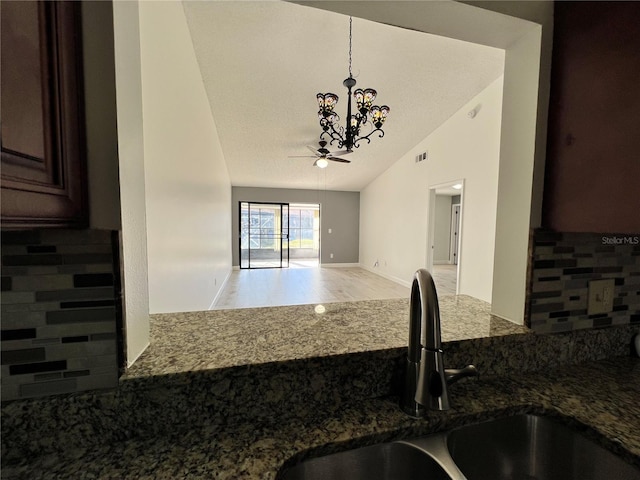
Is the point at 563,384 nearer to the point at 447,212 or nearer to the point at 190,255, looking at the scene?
the point at 190,255

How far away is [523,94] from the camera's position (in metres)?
0.84

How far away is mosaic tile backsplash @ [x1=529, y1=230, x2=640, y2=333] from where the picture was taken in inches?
33.2

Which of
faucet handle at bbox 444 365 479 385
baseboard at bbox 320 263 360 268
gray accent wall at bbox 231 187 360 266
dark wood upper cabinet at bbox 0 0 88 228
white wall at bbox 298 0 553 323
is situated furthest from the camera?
baseboard at bbox 320 263 360 268

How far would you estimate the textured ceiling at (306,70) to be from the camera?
2449mm

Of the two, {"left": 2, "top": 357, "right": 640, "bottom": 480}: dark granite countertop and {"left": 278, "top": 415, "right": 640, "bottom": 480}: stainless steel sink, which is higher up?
{"left": 2, "top": 357, "right": 640, "bottom": 480}: dark granite countertop

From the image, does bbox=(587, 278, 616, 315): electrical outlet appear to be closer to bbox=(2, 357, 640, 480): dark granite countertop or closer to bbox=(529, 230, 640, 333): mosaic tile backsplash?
bbox=(529, 230, 640, 333): mosaic tile backsplash

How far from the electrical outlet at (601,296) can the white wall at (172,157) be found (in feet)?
6.62

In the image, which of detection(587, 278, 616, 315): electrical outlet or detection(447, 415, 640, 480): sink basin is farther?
detection(587, 278, 616, 315): electrical outlet

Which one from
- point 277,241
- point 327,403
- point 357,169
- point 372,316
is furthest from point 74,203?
point 277,241

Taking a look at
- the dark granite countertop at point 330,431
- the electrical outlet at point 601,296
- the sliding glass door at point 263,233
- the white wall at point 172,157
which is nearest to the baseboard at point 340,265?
the sliding glass door at point 263,233

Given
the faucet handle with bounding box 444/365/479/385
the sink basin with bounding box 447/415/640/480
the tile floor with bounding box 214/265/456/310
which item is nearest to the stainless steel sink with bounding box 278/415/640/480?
the sink basin with bounding box 447/415/640/480

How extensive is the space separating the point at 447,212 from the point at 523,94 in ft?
28.3

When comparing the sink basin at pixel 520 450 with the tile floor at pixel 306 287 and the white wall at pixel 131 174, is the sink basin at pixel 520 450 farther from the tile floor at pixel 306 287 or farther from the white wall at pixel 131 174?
the tile floor at pixel 306 287

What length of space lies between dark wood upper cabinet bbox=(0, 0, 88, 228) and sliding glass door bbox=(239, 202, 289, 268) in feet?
24.4
